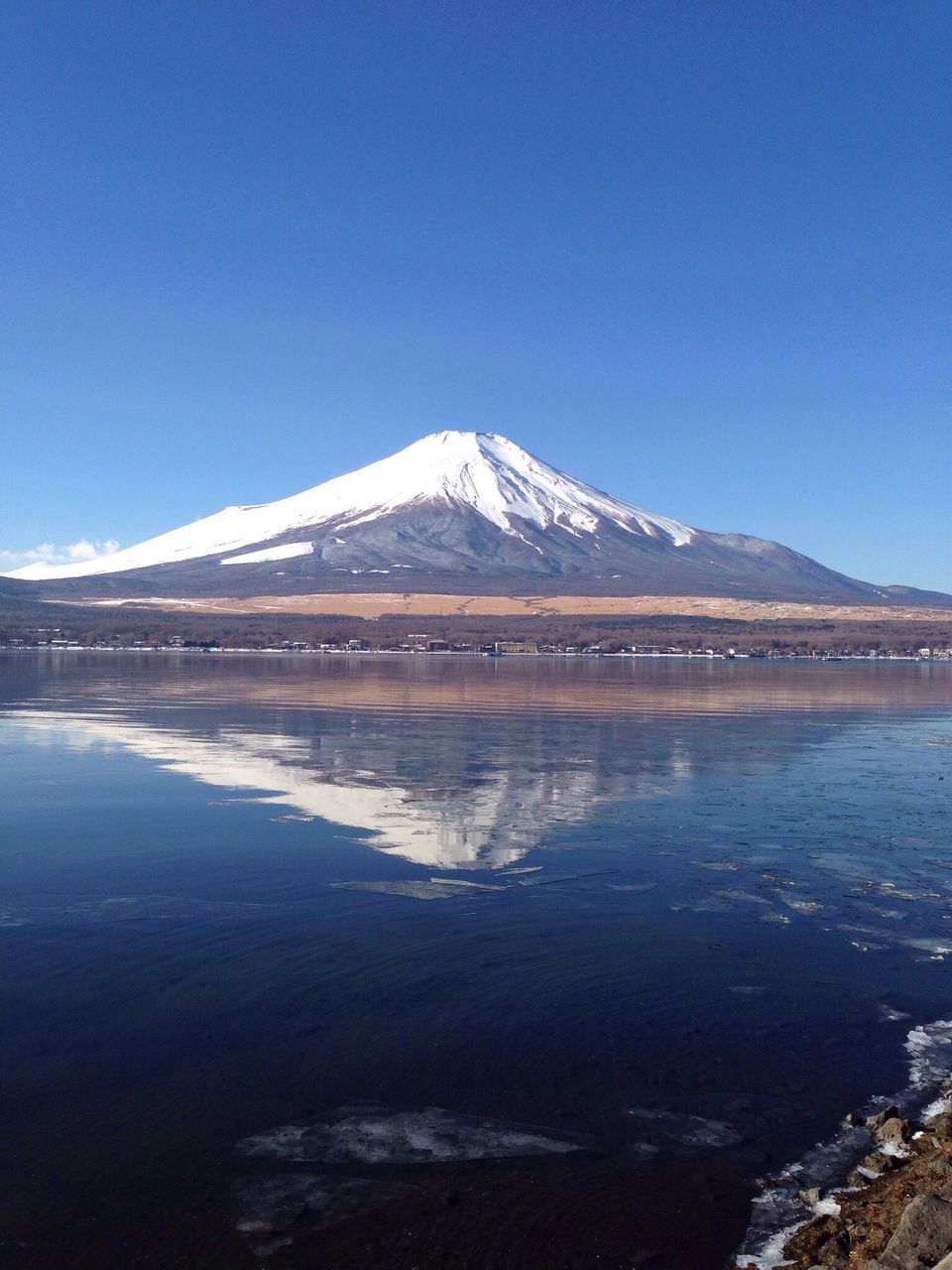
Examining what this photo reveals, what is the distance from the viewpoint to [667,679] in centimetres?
5322

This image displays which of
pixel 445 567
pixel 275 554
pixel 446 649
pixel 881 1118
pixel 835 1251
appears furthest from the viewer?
pixel 275 554

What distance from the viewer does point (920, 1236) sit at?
4809 mm

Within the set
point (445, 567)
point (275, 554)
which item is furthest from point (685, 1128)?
point (275, 554)

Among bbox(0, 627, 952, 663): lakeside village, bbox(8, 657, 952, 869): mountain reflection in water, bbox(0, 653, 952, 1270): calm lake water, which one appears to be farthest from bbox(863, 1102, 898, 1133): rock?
bbox(0, 627, 952, 663): lakeside village

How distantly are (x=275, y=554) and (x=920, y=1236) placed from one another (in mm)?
181273

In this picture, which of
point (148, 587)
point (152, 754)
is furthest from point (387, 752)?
point (148, 587)

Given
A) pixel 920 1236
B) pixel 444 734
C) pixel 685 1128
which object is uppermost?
pixel 444 734

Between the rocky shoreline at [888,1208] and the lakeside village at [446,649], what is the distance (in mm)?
80208

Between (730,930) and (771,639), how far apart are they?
86.5 m

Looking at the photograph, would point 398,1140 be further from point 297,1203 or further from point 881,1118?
point 881,1118

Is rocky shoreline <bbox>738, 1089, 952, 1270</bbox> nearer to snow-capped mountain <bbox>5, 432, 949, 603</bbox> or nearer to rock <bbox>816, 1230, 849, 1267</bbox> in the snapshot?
rock <bbox>816, 1230, 849, 1267</bbox>

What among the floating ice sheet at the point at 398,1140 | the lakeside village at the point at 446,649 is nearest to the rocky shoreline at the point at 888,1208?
the floating ice sheet at the point at 398,1140

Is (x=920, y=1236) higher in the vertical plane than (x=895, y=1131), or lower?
higher

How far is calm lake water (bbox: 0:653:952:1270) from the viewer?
5766 mm
